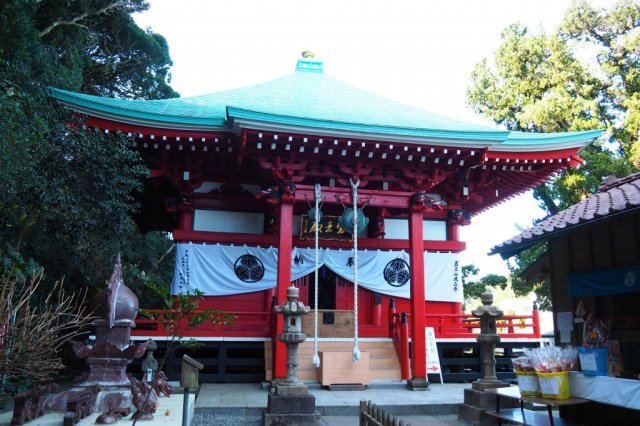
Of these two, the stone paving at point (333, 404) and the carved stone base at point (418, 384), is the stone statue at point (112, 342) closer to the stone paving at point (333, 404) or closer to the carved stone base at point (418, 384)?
the stone paving at point (333, 404)

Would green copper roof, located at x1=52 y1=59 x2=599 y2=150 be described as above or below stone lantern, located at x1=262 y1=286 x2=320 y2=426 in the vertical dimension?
above

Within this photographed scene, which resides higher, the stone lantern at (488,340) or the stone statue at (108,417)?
the stone lantern at (488,340)

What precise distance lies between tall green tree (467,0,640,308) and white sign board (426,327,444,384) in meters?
11.1

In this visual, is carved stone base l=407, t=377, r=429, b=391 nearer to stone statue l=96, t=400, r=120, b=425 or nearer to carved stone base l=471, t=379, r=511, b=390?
carved stone base l=471, t=379, r=511, b=390

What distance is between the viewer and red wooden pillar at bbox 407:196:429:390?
938 centimetres

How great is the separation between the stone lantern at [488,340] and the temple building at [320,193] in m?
1.81

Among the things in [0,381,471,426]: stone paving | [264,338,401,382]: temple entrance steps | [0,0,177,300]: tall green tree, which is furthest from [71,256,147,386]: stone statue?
[264,338,401,382]: temple entrance steps

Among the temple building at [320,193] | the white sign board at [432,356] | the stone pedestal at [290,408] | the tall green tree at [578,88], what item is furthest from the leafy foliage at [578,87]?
the stone pedestal at [290,408]

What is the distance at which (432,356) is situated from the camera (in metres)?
10.2

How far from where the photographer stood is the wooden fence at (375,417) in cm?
429

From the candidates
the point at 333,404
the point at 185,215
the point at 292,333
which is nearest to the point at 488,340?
the point at 333,404

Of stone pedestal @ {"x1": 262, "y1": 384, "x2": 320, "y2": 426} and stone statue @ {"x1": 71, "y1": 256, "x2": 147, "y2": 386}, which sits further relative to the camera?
stone pedestal @ {"x1": 262, "y1": 384, "x2": 320, "y2": 426}

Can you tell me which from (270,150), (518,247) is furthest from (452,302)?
(270,150)

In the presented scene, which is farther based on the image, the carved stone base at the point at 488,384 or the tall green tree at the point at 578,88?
the tall green tree at the point at 578,88
